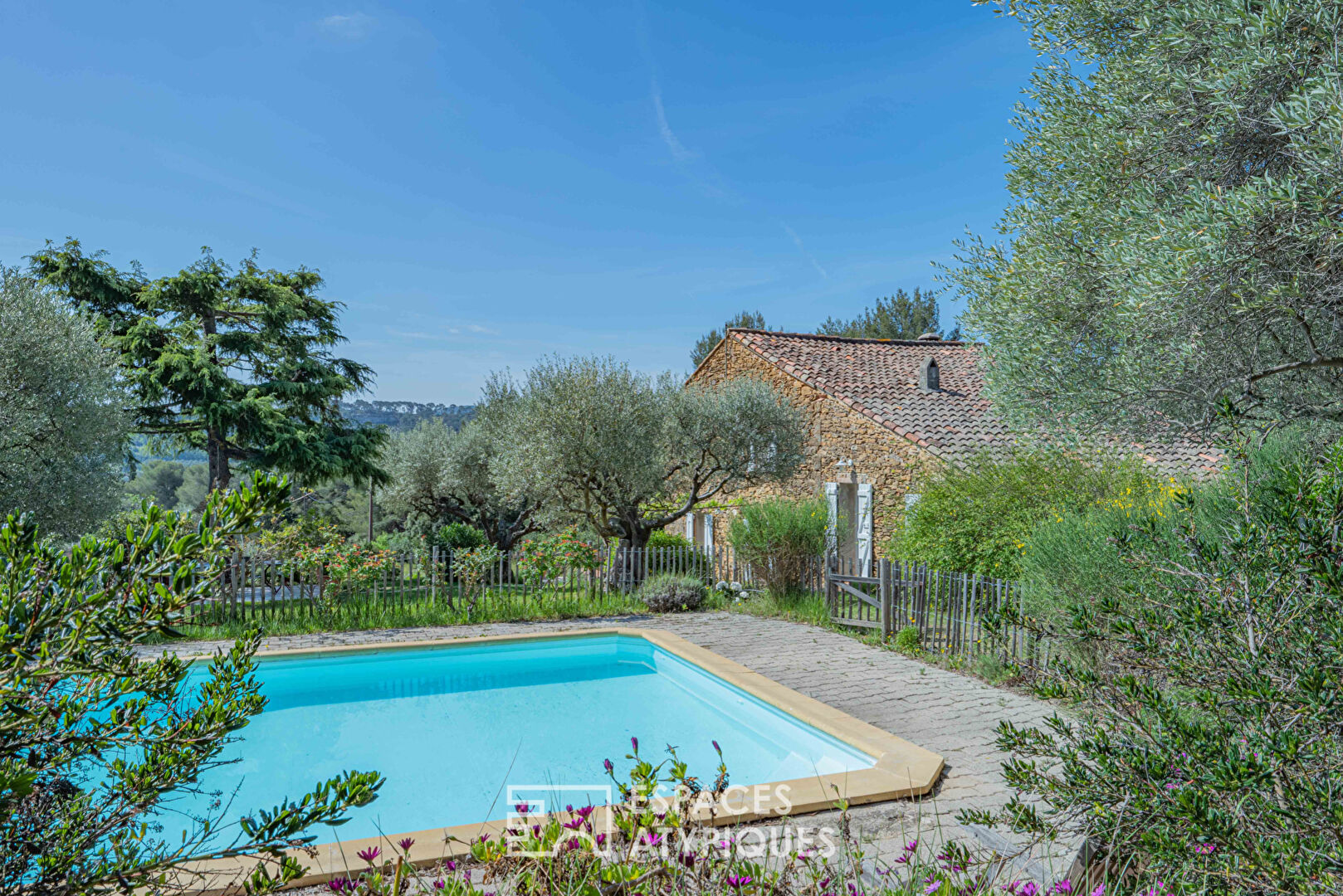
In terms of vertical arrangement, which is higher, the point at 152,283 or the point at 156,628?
the point at 152,283

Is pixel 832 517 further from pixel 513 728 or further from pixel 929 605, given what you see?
pixel 513 728

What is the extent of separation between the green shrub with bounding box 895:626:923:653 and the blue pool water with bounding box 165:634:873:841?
264 centimetres

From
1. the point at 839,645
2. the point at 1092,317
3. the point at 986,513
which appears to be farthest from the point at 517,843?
the point at 986,513

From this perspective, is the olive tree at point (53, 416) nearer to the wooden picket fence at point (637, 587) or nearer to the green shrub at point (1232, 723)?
the wooden picket fence at point (637, 587)

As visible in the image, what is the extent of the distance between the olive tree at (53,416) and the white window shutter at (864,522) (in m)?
13.9

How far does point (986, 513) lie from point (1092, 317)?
524 centimetres

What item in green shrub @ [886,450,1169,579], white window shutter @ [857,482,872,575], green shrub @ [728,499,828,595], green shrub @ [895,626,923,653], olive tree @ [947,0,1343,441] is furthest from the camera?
white window shutter @ [857,482,872,575]

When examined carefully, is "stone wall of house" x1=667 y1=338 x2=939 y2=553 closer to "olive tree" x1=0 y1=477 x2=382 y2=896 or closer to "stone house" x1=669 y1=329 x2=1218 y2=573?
"stone house" x1=669 y1=329 x2=1218 y2=573

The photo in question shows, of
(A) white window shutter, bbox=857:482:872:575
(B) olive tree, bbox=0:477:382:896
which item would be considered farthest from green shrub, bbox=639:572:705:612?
(B) olive tree, bbox=0:477:382:896

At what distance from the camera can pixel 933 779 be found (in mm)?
4801

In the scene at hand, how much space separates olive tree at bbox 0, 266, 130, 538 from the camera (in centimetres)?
1003

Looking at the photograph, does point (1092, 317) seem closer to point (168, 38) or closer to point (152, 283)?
point (168, 38)

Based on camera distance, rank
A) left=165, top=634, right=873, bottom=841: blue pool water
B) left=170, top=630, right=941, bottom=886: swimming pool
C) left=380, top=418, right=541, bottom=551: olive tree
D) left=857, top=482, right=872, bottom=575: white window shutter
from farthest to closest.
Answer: left=380, top=418, right=541, bottom=551: olive tree, left=857, top=482, right=872, bottom=575: white window shutter, left=165, top=634, right=873, bottom=841: blue pool water, left=170, top=630, right=941, bottom=886: swimming pool

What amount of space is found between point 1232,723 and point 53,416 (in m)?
13.8
